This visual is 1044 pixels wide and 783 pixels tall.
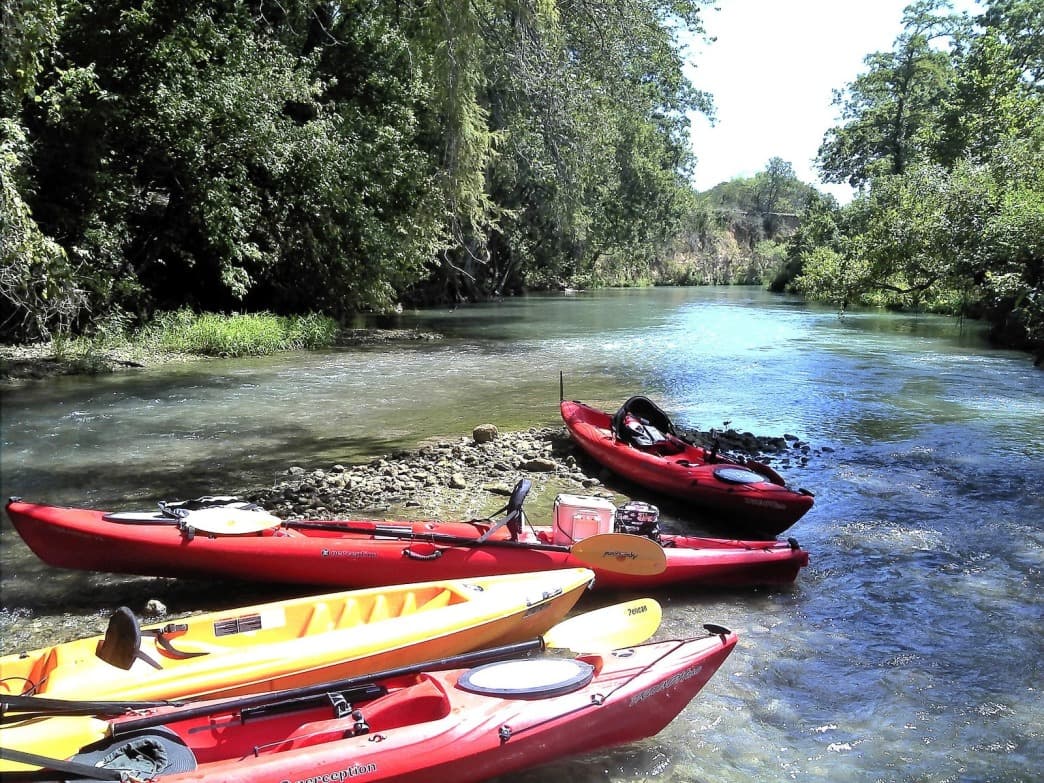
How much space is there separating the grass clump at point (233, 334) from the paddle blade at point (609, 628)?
1202cm

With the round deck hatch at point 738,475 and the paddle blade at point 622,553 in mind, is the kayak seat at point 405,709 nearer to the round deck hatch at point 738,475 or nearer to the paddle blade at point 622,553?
the paddle blade at point 622,553

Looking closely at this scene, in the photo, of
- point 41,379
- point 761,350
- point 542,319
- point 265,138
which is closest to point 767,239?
point 542,319

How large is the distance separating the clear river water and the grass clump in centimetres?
73

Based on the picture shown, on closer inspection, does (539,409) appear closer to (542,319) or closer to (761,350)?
(761,350)

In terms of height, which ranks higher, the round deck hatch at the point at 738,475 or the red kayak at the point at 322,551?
the round deck hatch at the point at 738,475

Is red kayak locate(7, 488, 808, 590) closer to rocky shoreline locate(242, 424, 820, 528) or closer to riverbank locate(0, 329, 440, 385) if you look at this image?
rocky shoreline locate(242, 424, 820, 528)

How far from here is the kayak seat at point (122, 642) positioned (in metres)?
2.71

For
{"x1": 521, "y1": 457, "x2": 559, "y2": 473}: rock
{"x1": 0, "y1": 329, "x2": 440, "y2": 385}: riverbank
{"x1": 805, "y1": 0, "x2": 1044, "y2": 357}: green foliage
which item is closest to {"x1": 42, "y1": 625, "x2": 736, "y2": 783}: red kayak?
{"x1": 521, "y1": 457, "x2": 559, "y2": 473}: rock

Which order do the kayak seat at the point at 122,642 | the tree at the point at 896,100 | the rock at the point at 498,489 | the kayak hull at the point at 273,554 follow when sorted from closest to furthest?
the kayak seat at the point at 122,642 → the kayak hull at the point at 273,554 → the rock at the point at 498,489 → the tree at the point at 896,100

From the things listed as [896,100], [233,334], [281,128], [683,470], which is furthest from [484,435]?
[896,100]

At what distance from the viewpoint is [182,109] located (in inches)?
508

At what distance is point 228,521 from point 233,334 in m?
10.7

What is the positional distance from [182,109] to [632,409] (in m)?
10.0

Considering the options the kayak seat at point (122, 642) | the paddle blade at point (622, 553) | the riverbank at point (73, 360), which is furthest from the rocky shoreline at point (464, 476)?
the riverbank at point (73, 360)
